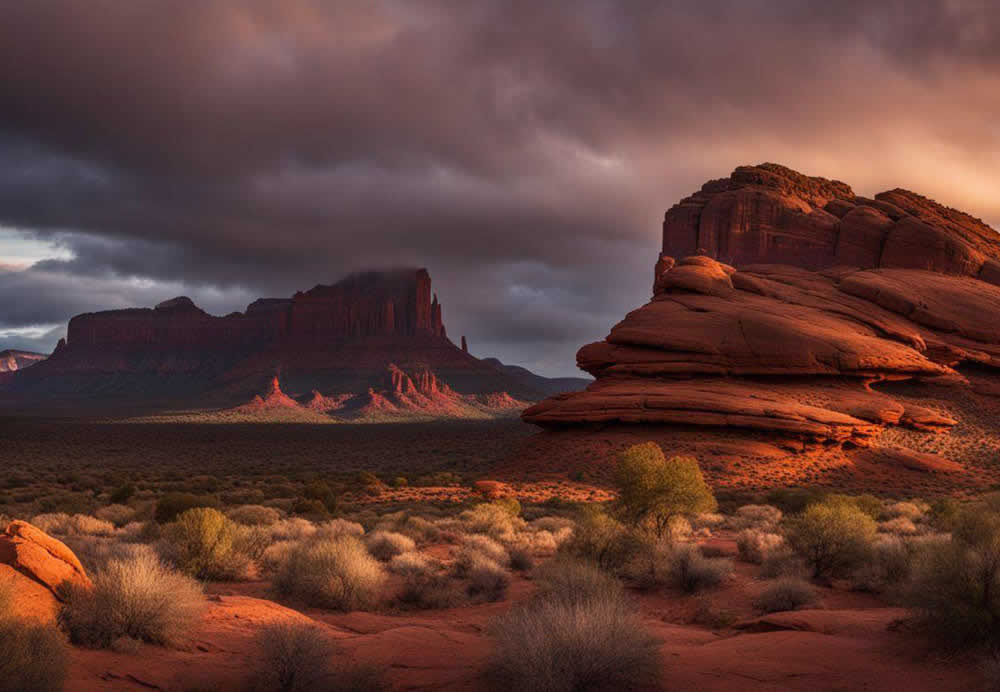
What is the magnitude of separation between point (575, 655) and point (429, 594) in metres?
6.13

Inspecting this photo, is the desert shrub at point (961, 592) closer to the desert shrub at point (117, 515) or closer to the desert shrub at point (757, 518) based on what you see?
the desert shrub at point (757, 518)

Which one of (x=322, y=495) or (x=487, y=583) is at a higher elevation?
(x=487, y=583)

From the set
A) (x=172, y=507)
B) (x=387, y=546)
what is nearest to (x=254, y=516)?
(x=172, y=507)

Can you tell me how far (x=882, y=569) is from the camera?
41.0 ft

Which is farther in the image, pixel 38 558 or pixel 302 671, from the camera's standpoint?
pixel 38 558

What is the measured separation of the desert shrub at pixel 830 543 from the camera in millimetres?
13594

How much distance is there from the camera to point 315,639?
682cm

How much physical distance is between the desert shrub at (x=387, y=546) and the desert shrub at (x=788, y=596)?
8816 millimetres

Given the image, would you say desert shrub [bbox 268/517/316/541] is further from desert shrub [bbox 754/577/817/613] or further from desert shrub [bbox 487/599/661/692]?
desert shrub [bbox 487/599/661/692]

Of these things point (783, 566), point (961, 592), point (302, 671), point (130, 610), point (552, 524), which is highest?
point (961, 592)

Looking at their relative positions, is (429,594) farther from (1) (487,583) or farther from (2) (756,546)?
(2) (756,546)

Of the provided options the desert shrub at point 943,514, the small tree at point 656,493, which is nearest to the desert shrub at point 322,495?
the small tree at point 656,493

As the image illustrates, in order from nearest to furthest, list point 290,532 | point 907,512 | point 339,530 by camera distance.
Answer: point 290,532
point 339,530
point 907,512

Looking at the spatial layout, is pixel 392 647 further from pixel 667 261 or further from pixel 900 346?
pixel 667 261
